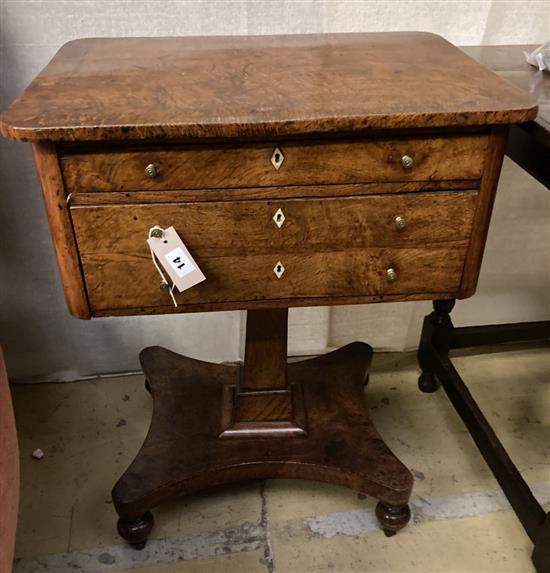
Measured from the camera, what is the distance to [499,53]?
120cm

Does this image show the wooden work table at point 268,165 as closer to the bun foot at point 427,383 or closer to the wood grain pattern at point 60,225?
the wood grain pattern at point 60,225

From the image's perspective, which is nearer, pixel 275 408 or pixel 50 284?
pixel 275 408

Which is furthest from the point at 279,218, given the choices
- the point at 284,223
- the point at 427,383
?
the point at 427,383

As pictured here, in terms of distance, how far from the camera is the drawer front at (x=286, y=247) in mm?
879

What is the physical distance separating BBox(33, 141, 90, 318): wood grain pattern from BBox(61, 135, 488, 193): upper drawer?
2 cm

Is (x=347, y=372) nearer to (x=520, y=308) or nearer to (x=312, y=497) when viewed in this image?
(x=312, y=497)

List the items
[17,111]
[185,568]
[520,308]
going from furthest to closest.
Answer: [520,308] → [185,568] → [17,111]

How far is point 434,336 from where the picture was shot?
1508 millimetres

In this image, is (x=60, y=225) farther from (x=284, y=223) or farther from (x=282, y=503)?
(x=282, y=503)

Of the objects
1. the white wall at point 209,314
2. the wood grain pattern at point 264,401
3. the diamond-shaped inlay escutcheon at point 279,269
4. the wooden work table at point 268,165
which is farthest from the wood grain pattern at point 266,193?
the white wall at point 209,314

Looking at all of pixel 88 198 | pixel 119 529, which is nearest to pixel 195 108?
pixel 88 198

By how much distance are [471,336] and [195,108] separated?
952 millimetres

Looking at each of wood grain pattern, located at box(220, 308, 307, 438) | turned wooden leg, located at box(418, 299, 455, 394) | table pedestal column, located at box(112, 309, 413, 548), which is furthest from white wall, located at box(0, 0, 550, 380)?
wood grain pattern, located at box(220, 308, 307, 438)

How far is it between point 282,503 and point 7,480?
65 centimetres
